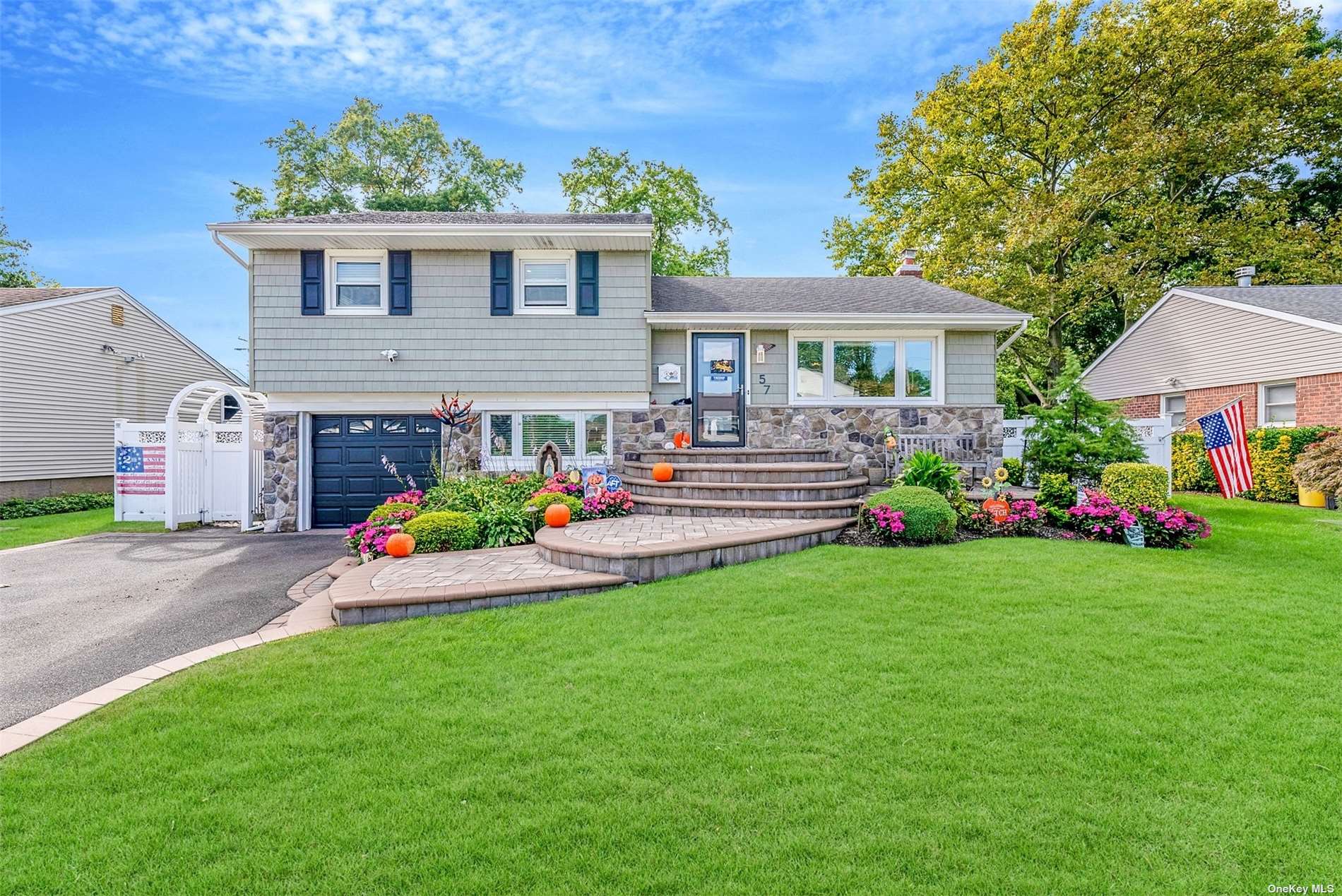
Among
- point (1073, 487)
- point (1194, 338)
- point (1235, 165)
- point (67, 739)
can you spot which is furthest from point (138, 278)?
point (1235, 165)

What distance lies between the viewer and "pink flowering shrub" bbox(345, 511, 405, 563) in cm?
663

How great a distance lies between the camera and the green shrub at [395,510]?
23.8 ft

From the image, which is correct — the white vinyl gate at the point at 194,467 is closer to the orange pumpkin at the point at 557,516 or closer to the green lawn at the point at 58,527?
the green lawn at the point at 58,527

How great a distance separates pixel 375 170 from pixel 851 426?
877 inches

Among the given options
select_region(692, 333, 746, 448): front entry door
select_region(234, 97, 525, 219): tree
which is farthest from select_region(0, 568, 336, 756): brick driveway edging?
select_region(234, 97, 525, 219): tree

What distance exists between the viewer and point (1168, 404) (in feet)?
51.1

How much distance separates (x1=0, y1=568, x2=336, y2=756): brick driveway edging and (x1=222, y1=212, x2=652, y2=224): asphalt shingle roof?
6687 millimetres

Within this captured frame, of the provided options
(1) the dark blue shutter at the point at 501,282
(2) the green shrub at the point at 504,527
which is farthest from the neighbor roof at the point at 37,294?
(2) the green shrub at the point at 504,527

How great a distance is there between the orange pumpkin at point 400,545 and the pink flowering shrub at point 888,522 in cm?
538

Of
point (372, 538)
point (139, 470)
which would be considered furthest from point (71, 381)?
point (372, 538)

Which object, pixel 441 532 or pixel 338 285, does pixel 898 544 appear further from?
pixel 338 285

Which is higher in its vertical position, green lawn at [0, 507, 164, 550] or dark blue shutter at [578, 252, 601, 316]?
dark blue shutter at [578, 252, 601, 316]

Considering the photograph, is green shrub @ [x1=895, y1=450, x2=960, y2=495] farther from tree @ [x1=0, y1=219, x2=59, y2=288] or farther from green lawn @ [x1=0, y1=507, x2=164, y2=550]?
tree @ [x1=0, y1=219, x2=59, y2=288]

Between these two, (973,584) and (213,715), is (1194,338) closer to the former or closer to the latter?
(973,584)
